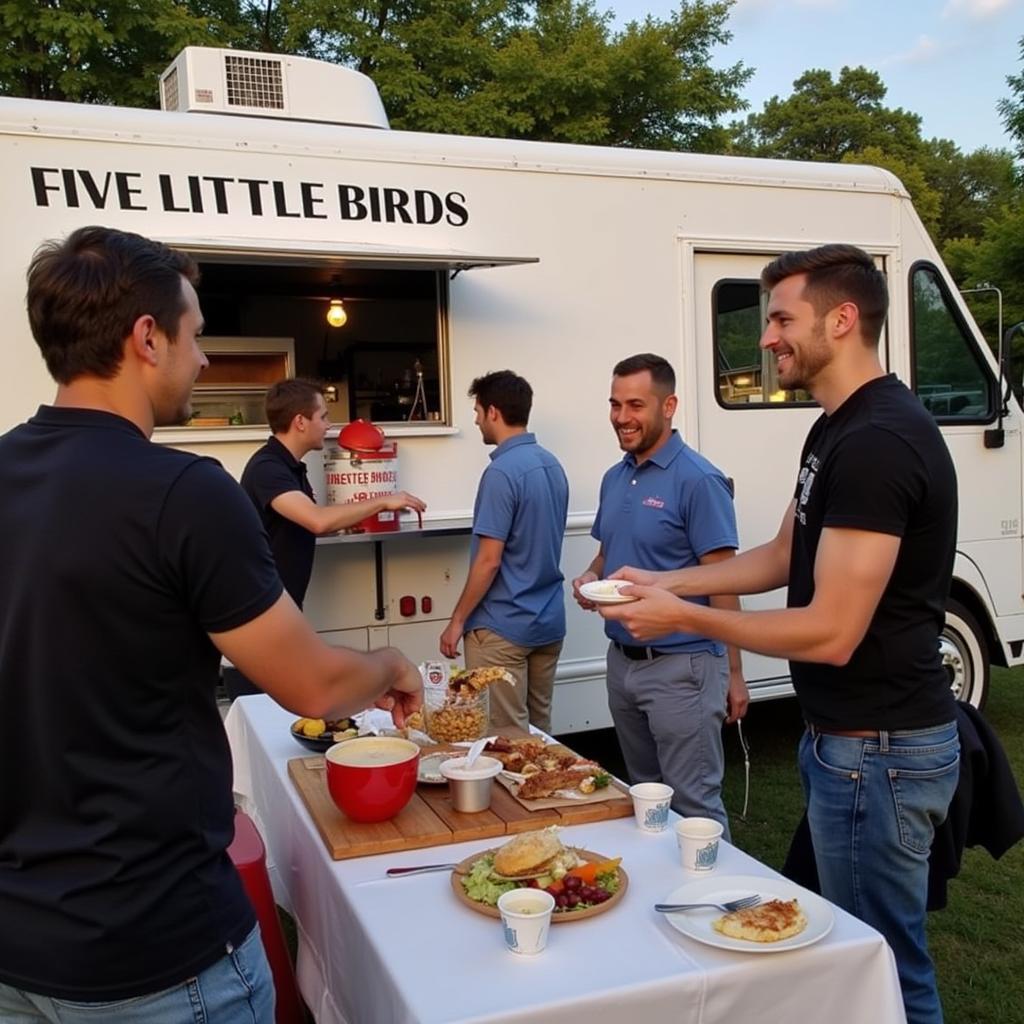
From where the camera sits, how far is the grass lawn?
344 cm

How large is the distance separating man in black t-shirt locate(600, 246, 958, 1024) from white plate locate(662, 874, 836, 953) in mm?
465

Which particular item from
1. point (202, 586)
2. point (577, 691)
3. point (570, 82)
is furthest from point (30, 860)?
point (570, 82)

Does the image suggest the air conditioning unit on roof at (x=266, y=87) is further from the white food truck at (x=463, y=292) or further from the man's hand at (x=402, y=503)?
the man's hand at (x=402, y=503)

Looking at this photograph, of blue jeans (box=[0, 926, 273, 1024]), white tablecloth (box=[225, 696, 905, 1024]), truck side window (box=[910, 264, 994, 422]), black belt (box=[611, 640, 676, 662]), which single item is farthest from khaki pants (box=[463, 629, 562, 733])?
truck side window (box=[910, 264, 994, 422])

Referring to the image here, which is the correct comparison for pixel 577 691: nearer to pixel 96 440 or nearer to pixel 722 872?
pixel 722 872

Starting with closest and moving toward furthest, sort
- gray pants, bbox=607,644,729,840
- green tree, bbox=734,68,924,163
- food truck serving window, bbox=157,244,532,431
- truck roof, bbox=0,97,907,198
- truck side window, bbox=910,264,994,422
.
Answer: gray pants, bbox=607,644,729,840 < truck roof, bbox=0,97,907,198 < food truck serving window, bbox=157,244,532,431 < truck side window, bbox=910,264,994,422 < green tree, bbox=734,68,924,163

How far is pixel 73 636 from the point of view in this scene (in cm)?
145

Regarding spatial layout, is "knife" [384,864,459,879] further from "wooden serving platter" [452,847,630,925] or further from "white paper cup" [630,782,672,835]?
"white paper cup" [630,782,672,835]

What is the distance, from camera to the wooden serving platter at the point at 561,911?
1.82 metres

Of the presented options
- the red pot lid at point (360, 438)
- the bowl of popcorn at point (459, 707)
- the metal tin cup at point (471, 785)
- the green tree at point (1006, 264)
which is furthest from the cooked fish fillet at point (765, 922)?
the green tree at point (1006, 264)

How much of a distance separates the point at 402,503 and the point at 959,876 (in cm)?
298

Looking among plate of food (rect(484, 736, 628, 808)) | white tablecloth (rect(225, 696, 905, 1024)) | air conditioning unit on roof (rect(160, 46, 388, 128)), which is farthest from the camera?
air conditioning unit on roof (rect(160, 46, 388, 128))

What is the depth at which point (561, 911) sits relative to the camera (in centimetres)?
183

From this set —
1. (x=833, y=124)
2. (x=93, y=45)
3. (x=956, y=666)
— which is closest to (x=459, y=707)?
(x=956, y=666)
